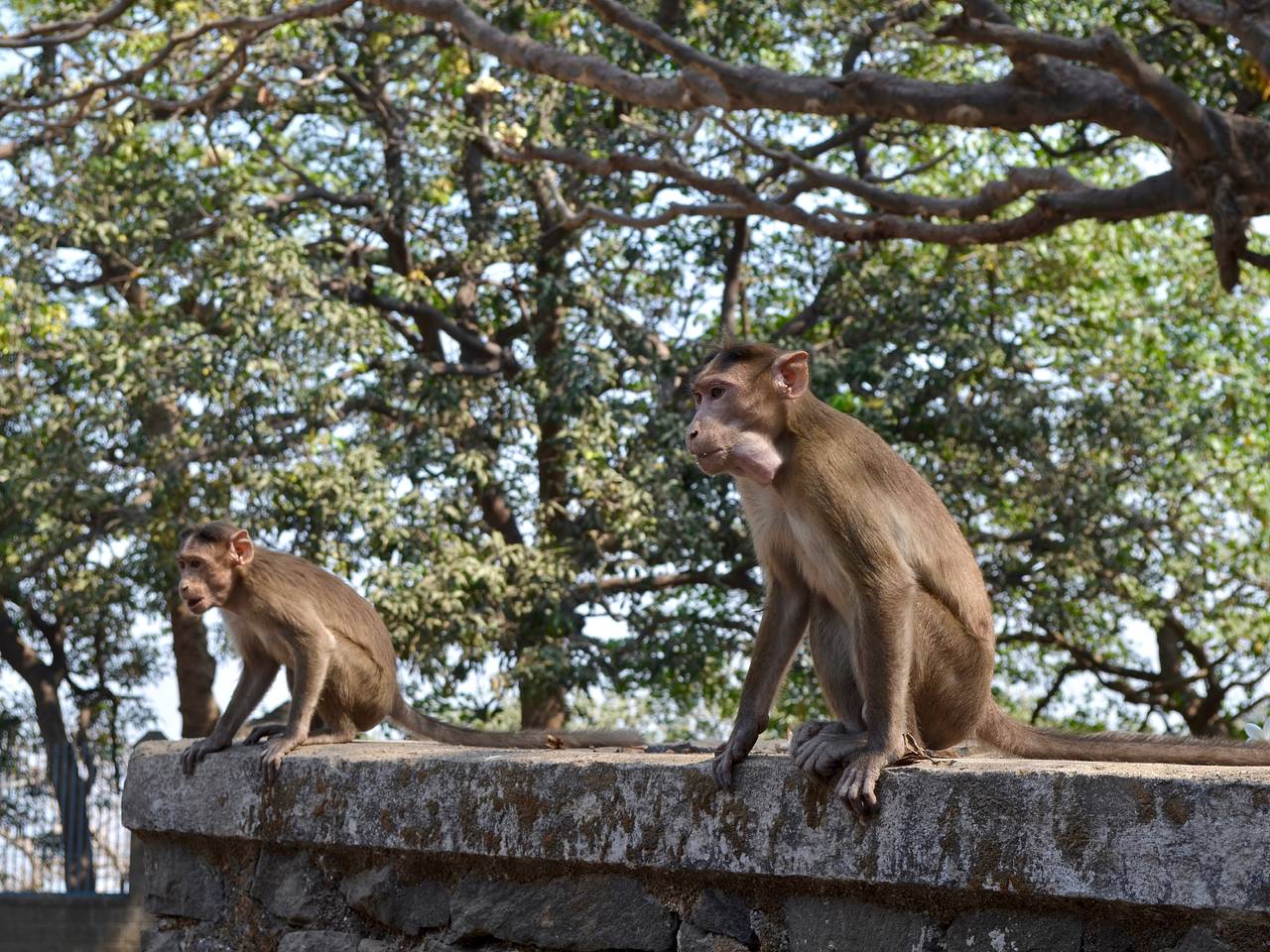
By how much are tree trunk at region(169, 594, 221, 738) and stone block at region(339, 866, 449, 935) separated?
1143 cm

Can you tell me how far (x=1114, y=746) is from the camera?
11.5 ft

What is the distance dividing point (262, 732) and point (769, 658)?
8.24ft

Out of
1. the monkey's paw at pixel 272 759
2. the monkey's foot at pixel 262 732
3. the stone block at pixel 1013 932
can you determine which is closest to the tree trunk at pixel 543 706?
the monkey's foot at pixel 262 732

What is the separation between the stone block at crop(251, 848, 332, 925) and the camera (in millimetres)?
4363

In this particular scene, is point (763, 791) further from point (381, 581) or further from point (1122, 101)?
point (381, 581)

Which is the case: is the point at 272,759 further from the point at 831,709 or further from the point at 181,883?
the point at 831,709

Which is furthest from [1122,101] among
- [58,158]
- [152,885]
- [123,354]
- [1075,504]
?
[58,158]

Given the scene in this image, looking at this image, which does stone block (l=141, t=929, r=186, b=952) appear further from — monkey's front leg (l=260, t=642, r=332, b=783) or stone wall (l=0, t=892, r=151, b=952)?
stone wall (l=0, t=892, r=151, b=952)

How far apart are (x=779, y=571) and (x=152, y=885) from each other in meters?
2.52

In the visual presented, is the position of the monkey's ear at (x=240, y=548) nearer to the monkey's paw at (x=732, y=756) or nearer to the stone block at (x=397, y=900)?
the stone block at (x=397, y=900)

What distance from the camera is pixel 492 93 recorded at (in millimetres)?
13227

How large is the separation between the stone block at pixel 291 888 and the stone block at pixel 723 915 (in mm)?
1380

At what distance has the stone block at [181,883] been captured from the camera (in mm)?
4742

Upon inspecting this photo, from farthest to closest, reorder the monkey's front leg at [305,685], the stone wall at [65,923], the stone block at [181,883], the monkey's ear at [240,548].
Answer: the stone wall at [65,923], the monkey's ear at [240,548], the monkey's front leg at [305,685], the stone block at [181,883]
